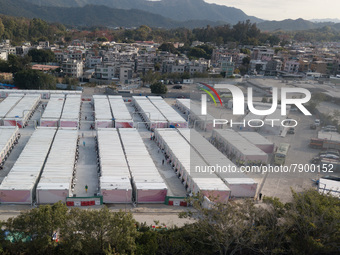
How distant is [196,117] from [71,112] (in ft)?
15.6

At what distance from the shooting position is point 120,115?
11.8 meters

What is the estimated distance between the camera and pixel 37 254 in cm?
436

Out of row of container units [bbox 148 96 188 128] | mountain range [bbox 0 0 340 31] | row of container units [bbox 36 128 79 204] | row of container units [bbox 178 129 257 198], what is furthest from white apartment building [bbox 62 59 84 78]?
mountain range [bbox 0 0 340 31]

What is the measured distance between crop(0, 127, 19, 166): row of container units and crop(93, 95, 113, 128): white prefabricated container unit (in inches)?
105

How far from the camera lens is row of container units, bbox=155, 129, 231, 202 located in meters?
6.56

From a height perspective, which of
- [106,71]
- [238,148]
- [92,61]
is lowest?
[238,148]

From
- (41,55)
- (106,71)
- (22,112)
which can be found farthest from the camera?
(41,55)

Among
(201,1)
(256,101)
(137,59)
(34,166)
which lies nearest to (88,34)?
(137,59)

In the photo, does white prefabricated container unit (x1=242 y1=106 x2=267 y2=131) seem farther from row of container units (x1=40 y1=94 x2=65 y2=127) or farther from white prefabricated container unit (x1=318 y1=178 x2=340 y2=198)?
row of container units (x1=40 y1=94 x2=65 y2=127)

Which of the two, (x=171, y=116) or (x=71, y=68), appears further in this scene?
(x=71, y=68)

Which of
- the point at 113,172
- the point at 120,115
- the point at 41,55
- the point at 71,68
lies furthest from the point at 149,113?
the point at 41,55

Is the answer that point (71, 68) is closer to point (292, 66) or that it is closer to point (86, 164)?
point (86, 164)

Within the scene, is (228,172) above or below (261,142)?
below

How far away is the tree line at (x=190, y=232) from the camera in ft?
14.1
